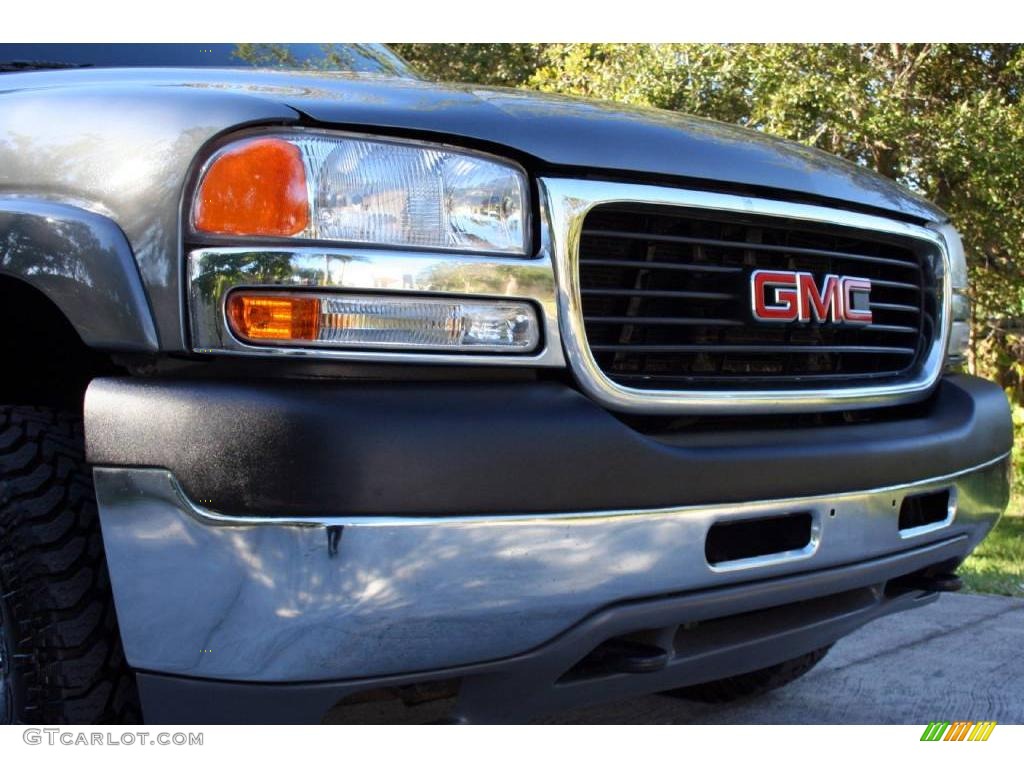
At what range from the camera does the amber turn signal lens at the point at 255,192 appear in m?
1.68

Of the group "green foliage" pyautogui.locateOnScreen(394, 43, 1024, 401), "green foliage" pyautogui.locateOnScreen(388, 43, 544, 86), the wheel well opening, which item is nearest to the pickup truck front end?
the wheel well opening

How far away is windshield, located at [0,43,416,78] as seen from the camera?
8.80 ft

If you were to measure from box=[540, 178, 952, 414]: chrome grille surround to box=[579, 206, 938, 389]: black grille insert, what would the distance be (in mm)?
21

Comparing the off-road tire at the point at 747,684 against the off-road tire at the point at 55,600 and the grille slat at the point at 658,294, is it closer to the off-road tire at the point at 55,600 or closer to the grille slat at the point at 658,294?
the grille slat at the point at 658,294

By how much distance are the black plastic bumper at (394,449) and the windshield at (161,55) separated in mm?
1265

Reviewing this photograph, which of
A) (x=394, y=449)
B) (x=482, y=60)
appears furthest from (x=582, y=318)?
(x=482, y=60)

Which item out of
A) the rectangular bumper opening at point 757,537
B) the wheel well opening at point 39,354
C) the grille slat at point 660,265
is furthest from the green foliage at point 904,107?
the wheel well opening at point 39,354

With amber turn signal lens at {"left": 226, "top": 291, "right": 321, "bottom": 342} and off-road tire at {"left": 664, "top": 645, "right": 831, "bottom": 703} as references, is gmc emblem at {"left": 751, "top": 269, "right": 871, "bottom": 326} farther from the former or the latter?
off-road tire at {"left": 664, "top": 645, "right": 831, "bottom": 703}

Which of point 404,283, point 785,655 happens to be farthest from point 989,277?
point 404,283

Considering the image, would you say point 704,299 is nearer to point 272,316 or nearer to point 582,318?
point 582,318

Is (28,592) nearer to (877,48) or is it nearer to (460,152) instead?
(460,152)

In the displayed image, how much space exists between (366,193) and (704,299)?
0.68 m

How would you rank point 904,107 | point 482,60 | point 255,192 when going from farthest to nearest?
point 482,60
point 904,107
point 255,192

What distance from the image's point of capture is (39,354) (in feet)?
7.05
